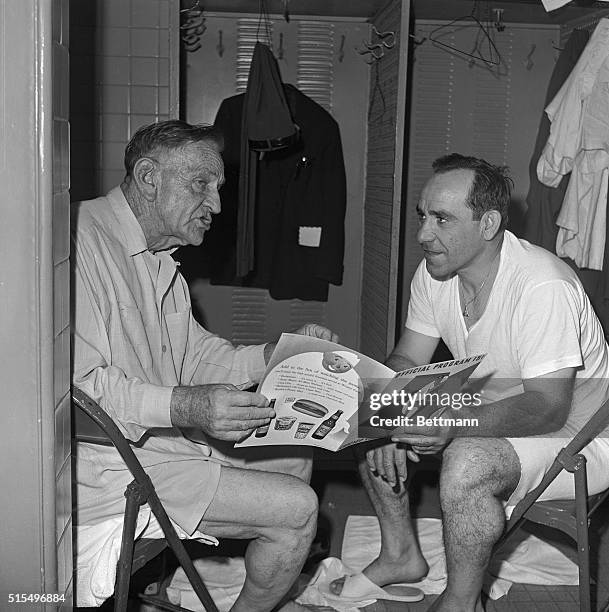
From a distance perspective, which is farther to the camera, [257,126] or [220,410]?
[257,126]

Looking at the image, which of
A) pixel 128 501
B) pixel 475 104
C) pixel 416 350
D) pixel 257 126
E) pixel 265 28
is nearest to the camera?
pixel 128 501

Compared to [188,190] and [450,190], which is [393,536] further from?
[188,190]

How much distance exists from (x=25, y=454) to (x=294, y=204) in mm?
2742

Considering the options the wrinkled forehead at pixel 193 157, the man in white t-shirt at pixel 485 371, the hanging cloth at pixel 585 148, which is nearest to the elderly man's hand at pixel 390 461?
the man in white t-shirt at pixel 485 371

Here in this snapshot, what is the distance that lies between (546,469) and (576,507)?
0.22 m

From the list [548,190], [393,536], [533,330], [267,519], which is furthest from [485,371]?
[548,190]

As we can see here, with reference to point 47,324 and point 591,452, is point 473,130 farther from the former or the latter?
point 47,324

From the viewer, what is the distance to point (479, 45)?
4.16 m

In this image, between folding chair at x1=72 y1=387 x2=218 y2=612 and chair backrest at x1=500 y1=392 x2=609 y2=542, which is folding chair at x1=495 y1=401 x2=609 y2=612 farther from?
folding chair at x1=72 y1=387 x2=218 y2=612

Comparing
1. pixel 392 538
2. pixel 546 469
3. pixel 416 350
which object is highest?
pixel 416 350

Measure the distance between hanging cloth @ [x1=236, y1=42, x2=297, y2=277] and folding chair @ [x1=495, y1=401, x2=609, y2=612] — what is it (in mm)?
1905

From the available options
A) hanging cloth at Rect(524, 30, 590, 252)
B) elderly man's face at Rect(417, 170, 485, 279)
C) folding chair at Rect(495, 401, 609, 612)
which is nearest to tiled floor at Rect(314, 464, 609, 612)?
folding chair at Rect(495, 401, 609, 612)

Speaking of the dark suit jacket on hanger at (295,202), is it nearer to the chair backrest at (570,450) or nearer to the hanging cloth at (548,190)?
the hanging cloth at (548,190)

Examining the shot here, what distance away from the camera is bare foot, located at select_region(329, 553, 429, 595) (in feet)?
8.73
